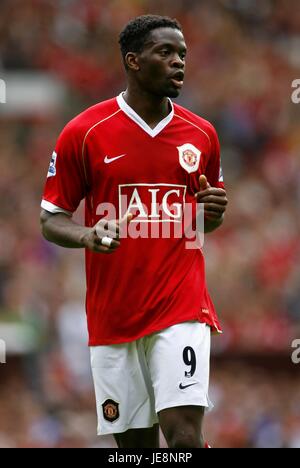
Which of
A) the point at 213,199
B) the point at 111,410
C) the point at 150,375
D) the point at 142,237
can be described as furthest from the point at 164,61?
the point at 111,410

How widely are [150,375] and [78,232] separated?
0.86m

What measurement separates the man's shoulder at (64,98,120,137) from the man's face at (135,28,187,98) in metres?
0.28

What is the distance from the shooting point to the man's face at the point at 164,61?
6012 millimetres

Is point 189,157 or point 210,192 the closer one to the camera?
point 210,192

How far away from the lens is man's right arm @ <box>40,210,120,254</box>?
18.2 ft

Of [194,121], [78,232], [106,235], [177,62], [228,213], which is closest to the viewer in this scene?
[106,235]

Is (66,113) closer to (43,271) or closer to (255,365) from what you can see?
(43,271)

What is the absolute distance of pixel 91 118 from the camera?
242 inches

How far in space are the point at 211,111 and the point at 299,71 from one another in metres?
1.68

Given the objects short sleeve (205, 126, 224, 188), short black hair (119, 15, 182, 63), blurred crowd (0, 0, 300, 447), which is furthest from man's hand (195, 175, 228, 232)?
blurred crowd (0, 0, 300, 447)

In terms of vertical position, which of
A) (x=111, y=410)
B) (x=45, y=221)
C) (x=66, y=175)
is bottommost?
(x=111, y=410)

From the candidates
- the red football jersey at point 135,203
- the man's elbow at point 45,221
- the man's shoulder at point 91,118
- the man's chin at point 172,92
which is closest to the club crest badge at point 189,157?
the red football jersey at point 135,203

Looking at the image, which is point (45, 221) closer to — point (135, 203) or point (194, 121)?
point (135, 203)

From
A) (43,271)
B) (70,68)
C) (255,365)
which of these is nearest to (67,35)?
(70,68)
